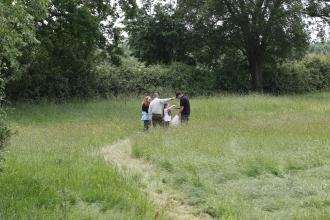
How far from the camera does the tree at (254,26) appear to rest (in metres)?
28.1

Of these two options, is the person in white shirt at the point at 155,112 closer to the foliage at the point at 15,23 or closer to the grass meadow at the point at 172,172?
the grass meadow at the point at 172,172

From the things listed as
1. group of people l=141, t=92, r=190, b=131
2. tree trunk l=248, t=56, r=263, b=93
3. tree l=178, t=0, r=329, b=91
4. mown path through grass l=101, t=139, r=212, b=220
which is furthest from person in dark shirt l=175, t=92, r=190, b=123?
tree trunk l=248, t=56, r=263, b=93

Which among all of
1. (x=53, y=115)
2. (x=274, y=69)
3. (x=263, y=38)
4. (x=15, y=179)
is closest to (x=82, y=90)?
(x=53, y=115)

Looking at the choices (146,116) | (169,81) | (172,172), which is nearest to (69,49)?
(169,81)

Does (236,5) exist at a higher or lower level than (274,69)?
higher

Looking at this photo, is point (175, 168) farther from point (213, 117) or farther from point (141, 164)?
point (213, 117)

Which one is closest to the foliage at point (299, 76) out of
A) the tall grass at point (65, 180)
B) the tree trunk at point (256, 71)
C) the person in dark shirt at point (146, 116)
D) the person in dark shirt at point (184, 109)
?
the tree trunk at point (256, 71)

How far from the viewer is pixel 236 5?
94.8ft

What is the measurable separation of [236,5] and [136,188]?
79.6ft

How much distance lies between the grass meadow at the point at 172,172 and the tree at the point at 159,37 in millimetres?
18091

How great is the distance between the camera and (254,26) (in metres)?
28.9

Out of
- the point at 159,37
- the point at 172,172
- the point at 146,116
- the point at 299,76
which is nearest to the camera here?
the point at 172,172

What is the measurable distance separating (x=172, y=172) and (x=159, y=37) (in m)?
25.2

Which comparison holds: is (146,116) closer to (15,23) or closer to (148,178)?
(15,23)
